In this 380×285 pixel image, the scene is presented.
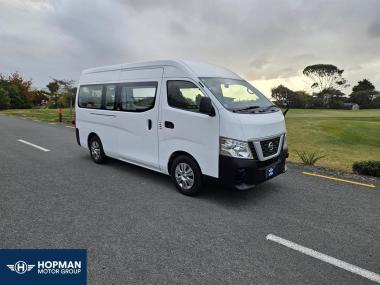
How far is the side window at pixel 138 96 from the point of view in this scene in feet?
17.3

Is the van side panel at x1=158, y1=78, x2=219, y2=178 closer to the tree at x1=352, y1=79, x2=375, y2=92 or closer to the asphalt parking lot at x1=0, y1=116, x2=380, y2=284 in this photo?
the asphalt parking lot at x1=0, y1=116, x2=380, y2=284

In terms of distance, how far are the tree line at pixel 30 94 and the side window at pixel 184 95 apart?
126 feet

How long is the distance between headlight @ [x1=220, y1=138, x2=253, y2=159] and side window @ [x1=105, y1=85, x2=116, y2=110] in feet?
10.3

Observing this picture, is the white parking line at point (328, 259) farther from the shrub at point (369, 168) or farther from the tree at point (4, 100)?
the tree at point (4, 100)

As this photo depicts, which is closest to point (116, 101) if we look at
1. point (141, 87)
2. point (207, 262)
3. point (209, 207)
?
point (141, 87)

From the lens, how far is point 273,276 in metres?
2.82

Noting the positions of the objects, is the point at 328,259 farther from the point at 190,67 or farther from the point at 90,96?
the point at 90,96

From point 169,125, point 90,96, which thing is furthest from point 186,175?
point 90,96

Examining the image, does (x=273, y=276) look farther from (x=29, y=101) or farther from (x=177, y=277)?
(x=29, y=101)

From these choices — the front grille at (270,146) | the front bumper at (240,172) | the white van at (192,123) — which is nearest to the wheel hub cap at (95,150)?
the white van at (192,123)

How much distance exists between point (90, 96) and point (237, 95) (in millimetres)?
4006

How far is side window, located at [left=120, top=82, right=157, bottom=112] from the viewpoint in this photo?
5260 mm

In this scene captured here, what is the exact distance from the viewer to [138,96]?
5559 millimetres

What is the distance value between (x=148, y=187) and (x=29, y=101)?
2001 inches
